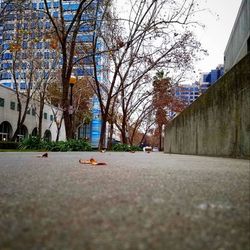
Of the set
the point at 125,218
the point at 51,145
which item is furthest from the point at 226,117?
→ the point at 51,145

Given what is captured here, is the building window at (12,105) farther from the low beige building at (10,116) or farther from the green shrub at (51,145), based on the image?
the green shrub at (51,145)

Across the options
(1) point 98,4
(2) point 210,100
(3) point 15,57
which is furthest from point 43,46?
(2) point 210,100

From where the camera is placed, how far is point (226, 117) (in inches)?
270

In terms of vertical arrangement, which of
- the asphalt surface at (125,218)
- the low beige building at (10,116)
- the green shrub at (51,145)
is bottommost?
the asphalt surface at (125,218)

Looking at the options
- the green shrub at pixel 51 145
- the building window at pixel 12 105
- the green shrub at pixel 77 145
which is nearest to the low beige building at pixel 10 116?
the building window at pixel 12 105

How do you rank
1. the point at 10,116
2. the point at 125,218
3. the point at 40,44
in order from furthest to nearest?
1. the point at 10,116
2. the point at 40,44
3. the point at 125,218

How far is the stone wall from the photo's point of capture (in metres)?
5.78

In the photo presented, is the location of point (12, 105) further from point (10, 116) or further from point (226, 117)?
point (226, 117)

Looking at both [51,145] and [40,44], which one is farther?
[40,44]

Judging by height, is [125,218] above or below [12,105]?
below

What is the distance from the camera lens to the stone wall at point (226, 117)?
19.0 feet

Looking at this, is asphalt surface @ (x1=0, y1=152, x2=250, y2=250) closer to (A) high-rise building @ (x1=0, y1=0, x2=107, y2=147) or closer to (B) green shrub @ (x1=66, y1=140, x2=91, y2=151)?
(B) green shrub @ (x1=66, y1=140, x2=91, y2=151)

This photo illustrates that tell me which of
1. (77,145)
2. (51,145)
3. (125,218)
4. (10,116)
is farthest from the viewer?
(10,116)

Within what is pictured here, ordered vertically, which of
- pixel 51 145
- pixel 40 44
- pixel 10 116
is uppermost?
pixel 40 44
